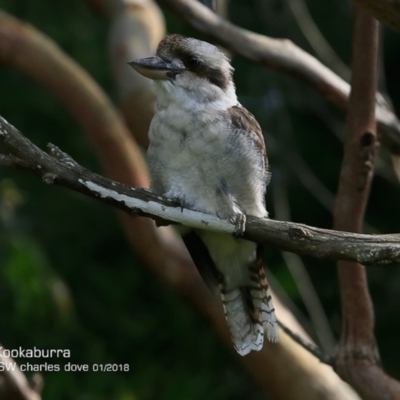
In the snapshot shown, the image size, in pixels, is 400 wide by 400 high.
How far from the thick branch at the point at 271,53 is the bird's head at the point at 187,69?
792mm

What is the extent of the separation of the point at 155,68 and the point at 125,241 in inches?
105

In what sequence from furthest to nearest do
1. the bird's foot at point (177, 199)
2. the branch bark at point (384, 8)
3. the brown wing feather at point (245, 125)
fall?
the brown wing feather at point (245, 125), the bird's foot at point (177, 199), the branch bark at point (384, 8)

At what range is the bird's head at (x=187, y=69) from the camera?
2.98 metres

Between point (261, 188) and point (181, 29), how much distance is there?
9.01ft

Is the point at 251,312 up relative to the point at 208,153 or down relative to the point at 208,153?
down

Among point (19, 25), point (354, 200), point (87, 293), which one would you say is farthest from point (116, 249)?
point (354, 200)

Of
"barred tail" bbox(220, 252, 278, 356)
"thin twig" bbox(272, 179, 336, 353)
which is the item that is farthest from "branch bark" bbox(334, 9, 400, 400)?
"thin twig" bbox(272, 179, 336, 353)

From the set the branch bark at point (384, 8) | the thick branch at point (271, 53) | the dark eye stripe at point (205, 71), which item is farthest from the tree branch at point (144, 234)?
the branch bark at point (384, 8)

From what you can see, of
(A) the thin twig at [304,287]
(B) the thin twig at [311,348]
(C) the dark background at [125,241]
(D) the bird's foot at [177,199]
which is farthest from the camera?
(C) the dark background at [125,241]

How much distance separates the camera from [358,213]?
3.28m

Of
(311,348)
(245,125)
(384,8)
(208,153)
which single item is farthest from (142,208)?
(311,348)

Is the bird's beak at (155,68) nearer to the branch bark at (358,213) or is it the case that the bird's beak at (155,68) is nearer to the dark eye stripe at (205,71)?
the dark eye stripe at (205,71)

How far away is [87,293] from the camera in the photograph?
532 centimetres

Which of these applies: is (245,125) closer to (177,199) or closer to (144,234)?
(177,199)
